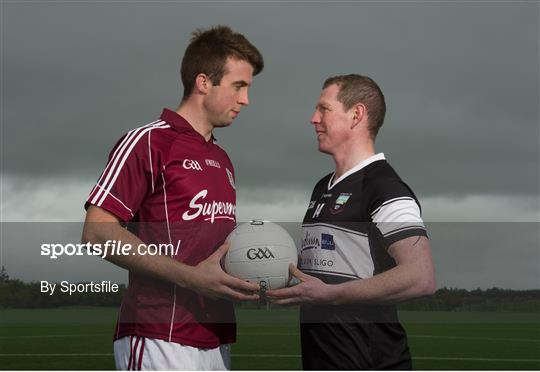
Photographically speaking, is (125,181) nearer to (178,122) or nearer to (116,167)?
(116,167)

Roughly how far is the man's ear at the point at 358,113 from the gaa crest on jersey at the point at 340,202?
612 mm


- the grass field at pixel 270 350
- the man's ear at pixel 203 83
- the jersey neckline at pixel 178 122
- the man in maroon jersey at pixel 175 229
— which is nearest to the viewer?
the man in maroon jersey at pixel 175 229

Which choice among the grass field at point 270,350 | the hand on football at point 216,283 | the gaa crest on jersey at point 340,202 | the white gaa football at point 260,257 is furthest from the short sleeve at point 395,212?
the grass field at point 270,350

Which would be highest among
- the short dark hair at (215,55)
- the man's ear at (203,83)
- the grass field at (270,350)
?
the short dark hair at (215,55)

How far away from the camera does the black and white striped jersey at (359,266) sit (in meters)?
5.54

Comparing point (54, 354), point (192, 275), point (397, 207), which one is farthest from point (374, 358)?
point (54, 354)

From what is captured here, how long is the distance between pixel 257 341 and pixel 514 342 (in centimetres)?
933

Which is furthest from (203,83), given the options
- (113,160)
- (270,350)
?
(270,350)

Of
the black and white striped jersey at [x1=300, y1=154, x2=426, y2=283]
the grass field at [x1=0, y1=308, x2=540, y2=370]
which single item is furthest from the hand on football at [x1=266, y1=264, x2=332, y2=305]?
the grass field at [x1=0, y1=308, x2=540, y2=370]

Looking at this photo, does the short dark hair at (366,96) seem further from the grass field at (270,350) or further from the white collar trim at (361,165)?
the grass field at (270,350)

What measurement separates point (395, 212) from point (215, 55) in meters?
2.20

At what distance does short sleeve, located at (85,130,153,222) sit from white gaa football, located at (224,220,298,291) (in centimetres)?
84

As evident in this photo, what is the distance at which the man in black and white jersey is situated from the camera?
5352 mm

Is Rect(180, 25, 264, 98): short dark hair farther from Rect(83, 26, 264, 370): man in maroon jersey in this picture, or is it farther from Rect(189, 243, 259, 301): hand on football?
Rect(189, 243, 259, 301): hand on football
